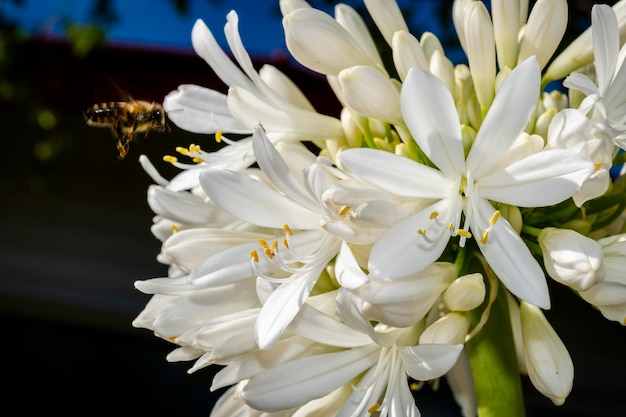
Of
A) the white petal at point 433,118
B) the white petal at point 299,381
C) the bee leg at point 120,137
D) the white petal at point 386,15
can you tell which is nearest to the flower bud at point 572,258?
the white petal at point 433,118

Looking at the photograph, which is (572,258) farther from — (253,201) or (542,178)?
(253,201)

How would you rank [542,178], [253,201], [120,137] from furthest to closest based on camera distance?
[120,137] → [253,201] → [542,178]

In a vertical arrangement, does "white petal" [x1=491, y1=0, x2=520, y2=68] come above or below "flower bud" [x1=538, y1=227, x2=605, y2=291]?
above

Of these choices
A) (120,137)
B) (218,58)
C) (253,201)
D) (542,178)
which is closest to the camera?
(542,178)

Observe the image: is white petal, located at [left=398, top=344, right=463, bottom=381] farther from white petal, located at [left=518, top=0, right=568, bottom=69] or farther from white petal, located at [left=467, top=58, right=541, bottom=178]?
white petal, located at [left=518, top=0, right=568, bottom=69]

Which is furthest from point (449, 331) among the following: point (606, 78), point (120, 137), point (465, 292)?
point (120, 137)

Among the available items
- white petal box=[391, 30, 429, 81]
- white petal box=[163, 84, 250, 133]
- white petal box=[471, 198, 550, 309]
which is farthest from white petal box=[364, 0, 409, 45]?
white petal box=[471, 198, 550, 309]

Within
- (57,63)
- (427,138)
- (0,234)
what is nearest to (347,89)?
(427,138)

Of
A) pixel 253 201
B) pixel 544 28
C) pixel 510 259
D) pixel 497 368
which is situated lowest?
pixel 497 368
